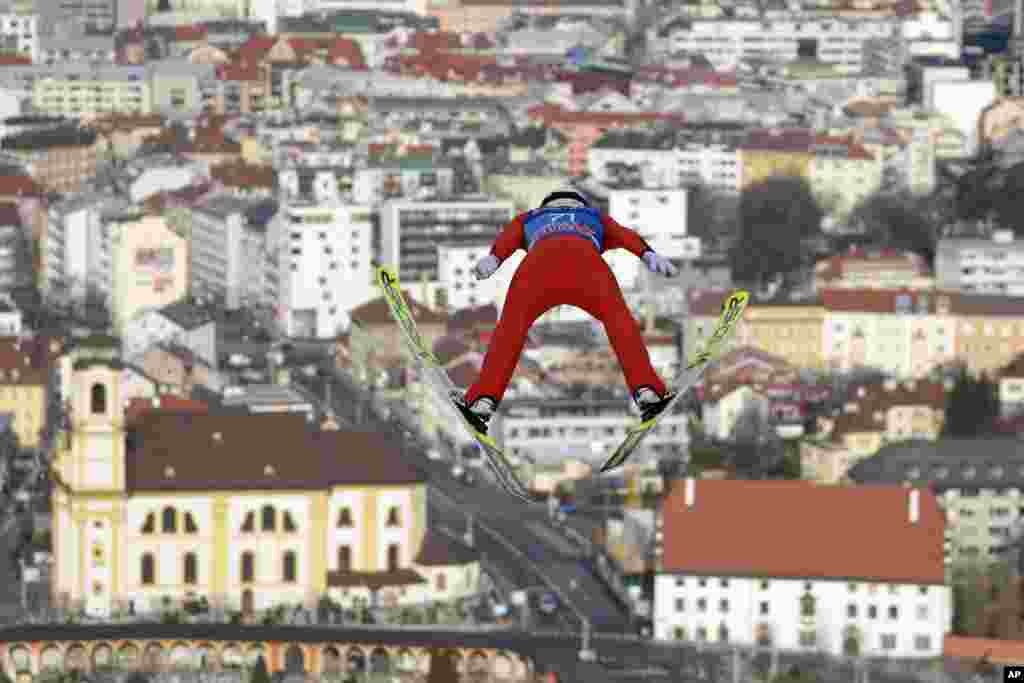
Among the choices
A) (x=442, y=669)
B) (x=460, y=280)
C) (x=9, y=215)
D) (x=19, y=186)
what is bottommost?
(x=442, y=669)

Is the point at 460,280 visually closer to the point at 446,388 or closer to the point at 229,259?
the point at 229,259

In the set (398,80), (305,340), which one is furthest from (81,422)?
(398,80)

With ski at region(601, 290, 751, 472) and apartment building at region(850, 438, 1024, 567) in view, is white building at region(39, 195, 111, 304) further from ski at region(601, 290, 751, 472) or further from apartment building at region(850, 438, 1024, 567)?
ski at region(601, 290, 751, 472)

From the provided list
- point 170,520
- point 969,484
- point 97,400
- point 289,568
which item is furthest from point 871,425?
point 97,400

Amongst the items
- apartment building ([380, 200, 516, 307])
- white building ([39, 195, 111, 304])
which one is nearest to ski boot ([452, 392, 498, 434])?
apartment building ([380, 200, 516, 307])

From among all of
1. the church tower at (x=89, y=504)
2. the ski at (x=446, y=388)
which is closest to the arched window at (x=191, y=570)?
the church tower at (x=89, y=504)

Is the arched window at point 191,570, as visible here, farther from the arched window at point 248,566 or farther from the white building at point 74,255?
the white building at point 74,255
